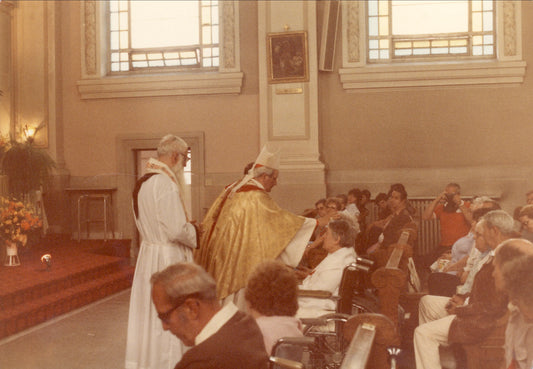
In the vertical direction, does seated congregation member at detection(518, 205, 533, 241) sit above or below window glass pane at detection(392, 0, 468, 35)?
below

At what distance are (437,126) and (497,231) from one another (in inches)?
327

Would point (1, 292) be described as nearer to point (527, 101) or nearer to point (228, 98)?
point (228, 98)

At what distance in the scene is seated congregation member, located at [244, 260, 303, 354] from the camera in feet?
9.24

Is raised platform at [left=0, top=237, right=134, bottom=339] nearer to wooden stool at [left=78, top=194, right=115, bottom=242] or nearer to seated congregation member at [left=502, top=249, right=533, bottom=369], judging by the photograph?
wooden stool at [left=78, top=194, right=115, bottom=242]

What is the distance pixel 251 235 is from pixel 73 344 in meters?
2.03

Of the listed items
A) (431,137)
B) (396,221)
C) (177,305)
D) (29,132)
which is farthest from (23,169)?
(177,305)

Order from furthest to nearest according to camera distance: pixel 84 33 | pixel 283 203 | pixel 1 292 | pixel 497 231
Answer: pixel 84 33, pixel 283 203, pixel 1 292, pixel 497 231

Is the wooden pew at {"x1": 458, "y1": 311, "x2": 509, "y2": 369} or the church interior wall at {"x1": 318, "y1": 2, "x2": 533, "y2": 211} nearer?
the wooden pew at {"x1": 458, "y1": 311, "x2": 509, "y2": 369}

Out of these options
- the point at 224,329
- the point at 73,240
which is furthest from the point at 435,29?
the point at 224,329

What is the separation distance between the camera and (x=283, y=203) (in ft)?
38.8

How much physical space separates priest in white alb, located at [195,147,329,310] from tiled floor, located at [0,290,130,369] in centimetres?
109

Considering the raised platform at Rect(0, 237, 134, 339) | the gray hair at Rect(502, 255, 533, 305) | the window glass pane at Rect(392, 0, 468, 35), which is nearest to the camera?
the gray hair at Rect(502, 255, 533, 305)

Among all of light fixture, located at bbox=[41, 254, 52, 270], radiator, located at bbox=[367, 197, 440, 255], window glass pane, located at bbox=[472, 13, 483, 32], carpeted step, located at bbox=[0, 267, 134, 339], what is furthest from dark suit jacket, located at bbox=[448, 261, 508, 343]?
window glass pane, located at bbox=[472, 13, 483, 32]

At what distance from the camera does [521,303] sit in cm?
266
